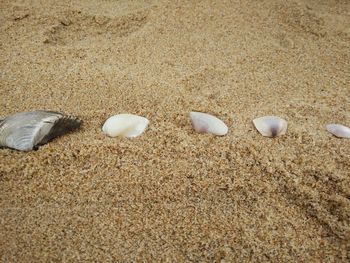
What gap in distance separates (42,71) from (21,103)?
1.10 feet

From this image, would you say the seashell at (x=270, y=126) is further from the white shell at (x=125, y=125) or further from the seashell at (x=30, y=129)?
the seashell at (x=30, y=129)

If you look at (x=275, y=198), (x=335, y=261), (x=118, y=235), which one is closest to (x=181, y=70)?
(x=275, y=198)

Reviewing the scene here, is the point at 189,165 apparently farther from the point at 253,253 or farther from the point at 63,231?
the point at 63,231

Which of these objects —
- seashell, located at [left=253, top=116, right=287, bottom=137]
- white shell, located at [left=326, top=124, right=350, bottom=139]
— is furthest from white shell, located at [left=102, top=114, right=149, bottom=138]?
white shell, located at [left=326, top=124, right=350, bottom=139]

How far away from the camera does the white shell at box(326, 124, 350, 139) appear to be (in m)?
1.79

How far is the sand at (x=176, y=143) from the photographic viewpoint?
4.50 ft

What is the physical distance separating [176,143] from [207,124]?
199mm

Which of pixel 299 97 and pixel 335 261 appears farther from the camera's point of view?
pixel 299 97

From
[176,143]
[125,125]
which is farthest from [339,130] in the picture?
[125,125]

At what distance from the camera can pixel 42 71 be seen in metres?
2.21

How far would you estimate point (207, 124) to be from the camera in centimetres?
179

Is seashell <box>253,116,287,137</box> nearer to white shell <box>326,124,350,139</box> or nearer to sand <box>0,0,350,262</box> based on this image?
sand <box>0,0,350,262</box>

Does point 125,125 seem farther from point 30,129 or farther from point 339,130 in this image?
point 339,130

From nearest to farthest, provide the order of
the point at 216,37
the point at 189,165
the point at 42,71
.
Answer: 1. the point at 189,165
2. the point at 42,71
3. the point at 216,37
